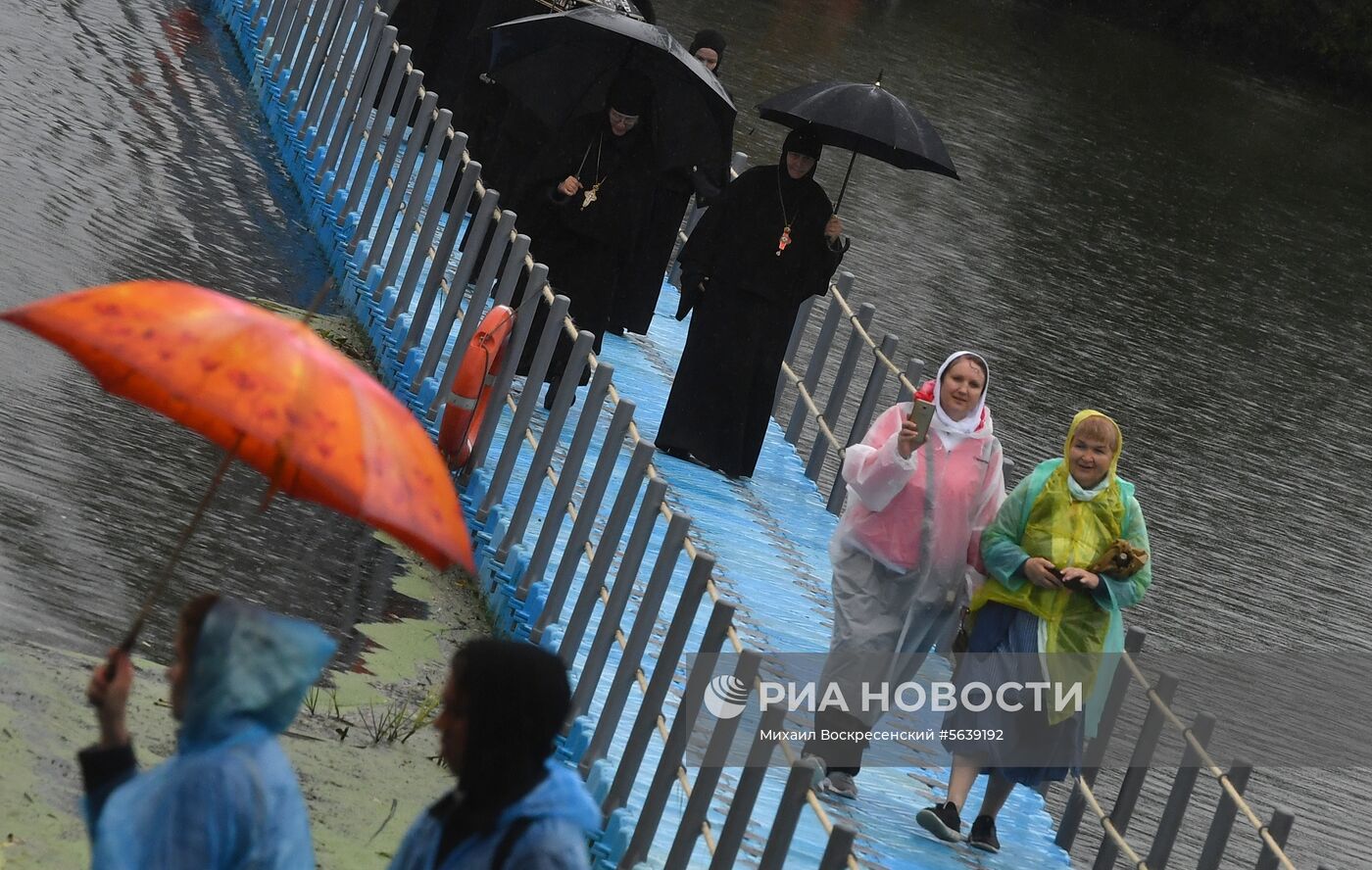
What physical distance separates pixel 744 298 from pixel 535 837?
6070 mm

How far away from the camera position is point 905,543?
6.24 m

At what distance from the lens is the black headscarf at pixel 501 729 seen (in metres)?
2.93

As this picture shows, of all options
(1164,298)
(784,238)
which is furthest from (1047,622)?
(1164,298)

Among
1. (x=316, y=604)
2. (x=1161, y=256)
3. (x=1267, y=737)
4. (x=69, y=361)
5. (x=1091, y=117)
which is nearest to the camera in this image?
(x=316, y=604)

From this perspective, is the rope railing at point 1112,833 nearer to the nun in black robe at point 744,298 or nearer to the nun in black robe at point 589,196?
the nun in black robe at point 744,298

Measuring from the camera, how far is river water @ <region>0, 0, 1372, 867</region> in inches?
274

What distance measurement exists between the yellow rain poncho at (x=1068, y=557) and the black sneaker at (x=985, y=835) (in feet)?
1.39

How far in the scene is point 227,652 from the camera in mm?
2939

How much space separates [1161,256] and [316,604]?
51.3ft

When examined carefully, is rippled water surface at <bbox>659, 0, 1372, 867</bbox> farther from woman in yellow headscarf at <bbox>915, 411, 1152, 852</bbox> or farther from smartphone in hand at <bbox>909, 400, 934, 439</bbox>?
smartphone in hand at <bbox>909, 400, 934, 439</bbox>

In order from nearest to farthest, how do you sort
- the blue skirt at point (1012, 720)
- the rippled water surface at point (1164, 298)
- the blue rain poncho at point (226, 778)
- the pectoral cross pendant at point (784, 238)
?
the blue rain poncho at point (226, 778)
the blue skirt at point (1012, 720)
the pectoral cross pendant at point (784, 238)
the rippled water surface at point (1164, 298)

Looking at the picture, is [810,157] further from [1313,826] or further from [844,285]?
[1313,826]

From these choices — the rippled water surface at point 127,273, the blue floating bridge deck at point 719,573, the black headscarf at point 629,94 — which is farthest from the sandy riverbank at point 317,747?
the black headscarf at point 629,94

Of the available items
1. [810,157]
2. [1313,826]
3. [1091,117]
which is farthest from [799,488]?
[1091,117]
